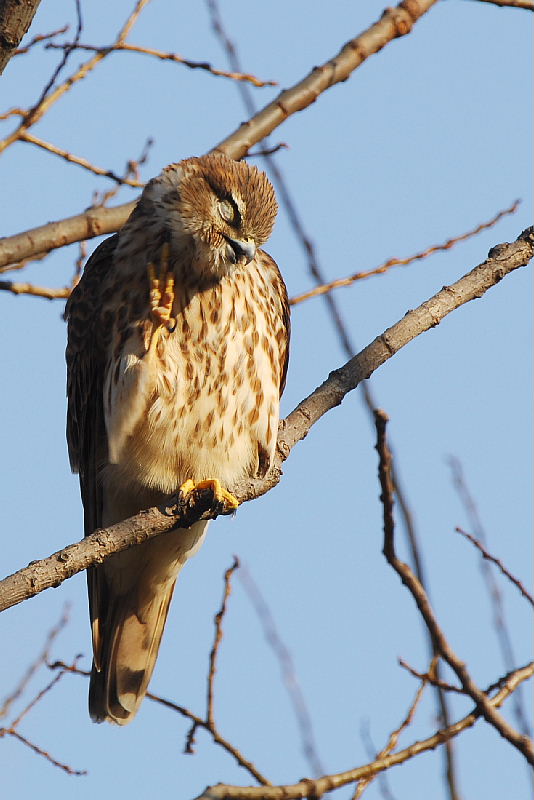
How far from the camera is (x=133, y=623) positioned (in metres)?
4.68

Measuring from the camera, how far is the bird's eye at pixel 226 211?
4.11 meters

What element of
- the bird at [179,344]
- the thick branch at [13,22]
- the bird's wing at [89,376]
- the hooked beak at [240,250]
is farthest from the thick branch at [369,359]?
the thick branch at [13,22]

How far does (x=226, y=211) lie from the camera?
4121 mm

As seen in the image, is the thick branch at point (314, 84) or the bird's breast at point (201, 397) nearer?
the bird's breast at point (201, 397)

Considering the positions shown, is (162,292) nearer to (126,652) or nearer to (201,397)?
(201,397)

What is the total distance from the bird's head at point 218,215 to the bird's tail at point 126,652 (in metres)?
1.43

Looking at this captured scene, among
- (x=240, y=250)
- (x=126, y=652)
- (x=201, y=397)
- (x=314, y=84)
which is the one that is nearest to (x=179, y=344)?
(x=201, y=397)

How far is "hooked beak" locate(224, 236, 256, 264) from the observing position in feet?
13.2

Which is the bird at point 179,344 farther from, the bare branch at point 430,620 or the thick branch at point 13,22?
the bare branch at point 430,620

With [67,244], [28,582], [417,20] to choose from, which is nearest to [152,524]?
[28,582]

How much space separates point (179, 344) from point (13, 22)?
4.53 feet

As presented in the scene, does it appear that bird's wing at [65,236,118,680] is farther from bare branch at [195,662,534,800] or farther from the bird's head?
bare branch at [195,662,534,800]

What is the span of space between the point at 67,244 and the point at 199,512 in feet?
3.20

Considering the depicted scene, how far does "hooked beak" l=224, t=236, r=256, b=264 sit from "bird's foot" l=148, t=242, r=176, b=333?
244mm
